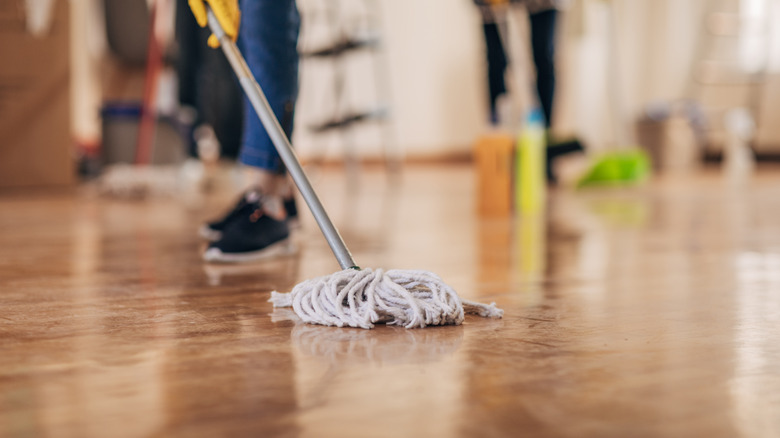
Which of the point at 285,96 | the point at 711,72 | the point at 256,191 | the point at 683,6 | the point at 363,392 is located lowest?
the point at 363,392

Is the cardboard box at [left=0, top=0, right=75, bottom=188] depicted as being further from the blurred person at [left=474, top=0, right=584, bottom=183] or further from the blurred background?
the blurred person at [left=474, top=0, right=584, bottom=183]

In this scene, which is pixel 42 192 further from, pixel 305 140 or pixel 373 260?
pixel 305 140

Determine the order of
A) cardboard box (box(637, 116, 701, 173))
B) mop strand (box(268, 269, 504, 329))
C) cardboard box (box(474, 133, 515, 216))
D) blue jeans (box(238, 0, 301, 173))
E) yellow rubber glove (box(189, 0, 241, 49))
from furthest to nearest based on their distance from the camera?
cardboard box (box(637, 116, 701, 173))
cardboard box (box(474, 133, 515, 216))
blue jeans (box(238, 0, 301, 173))
yellow rubber glove (box(189, 0, 241, 49))
mop strand (box(268, 269, 504, 329))

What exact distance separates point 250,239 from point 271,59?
27 centimetres

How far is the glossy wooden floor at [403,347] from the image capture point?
1.64 feet

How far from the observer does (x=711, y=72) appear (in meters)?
5.16

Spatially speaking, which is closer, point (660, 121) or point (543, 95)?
point (543, 95)

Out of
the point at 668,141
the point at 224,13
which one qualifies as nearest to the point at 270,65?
the point at 224,13

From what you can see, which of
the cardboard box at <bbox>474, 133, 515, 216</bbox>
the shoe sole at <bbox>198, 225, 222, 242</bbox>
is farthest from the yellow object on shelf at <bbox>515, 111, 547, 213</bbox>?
the shoe sole at <bbox>198, 225, 222, 242</bbox>

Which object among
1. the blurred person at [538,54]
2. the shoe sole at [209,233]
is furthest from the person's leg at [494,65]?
the shoe sole at [209,233]

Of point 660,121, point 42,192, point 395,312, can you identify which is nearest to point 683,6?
point 660,121

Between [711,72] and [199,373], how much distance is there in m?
5.14

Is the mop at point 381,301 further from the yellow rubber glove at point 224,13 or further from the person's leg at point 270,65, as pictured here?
the person's leg at point 270,65

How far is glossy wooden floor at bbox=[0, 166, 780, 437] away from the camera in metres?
0.50
